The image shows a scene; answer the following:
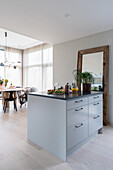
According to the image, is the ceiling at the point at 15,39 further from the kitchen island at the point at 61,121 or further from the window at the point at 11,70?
the kitchen island at the point at 61,121

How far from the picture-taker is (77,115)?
6.31 feet

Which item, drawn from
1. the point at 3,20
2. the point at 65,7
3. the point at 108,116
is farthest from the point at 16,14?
the point at 108,116

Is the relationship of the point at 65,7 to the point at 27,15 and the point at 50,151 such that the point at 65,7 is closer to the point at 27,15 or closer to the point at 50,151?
the point at 27,15

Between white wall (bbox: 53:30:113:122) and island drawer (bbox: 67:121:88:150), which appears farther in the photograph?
white wall (bbox: 53:30:113:122)

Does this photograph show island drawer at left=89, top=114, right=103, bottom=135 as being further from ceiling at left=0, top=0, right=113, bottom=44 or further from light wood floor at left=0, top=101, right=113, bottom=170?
ceiling at left=0, top=0, right=113, bottom=44

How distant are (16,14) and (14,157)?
8.67ft

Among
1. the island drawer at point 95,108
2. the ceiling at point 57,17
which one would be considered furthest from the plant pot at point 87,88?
the ceiling at point 57,17

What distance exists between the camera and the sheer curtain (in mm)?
5971

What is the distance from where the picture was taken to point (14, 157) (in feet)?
5.83

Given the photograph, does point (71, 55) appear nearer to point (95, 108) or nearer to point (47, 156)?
point (95, 108)

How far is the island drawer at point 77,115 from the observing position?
69.1 inches

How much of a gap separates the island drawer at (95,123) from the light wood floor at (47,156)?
181mm

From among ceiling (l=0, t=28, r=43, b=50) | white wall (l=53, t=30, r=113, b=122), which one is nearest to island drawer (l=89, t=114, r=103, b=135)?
white wall (l=53, t=30, r=113, b=122)

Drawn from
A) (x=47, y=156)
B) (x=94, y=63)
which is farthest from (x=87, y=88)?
(x=47, y=156)
